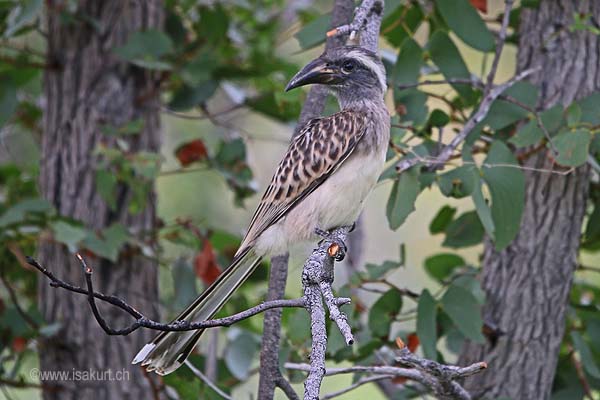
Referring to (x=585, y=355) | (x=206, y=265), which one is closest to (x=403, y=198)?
(x=585, y=355)

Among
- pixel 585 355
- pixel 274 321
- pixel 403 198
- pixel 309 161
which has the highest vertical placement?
pixel 309 161

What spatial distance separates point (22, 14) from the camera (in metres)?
3.59

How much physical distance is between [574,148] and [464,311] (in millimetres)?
Answer: 748

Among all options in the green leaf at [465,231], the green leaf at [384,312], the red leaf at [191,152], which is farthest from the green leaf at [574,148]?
the red leaf at [191,152]

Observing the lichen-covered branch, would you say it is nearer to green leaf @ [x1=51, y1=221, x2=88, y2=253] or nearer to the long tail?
the long tail

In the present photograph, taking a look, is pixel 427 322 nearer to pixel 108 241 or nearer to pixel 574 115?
pixel 574 115

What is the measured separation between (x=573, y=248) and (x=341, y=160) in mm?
1114

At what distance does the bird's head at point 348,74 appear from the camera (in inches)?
131

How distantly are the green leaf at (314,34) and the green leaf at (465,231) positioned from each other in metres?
1.00

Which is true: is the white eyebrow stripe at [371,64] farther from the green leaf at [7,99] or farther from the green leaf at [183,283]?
the green leaf at [7,99]

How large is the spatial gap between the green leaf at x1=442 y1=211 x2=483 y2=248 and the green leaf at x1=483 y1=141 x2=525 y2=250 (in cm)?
→ 48

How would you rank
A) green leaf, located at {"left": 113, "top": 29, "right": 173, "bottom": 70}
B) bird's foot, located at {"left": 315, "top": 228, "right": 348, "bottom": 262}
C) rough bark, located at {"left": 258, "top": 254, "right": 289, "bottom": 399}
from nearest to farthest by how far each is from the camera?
bird's foot, located at {"left": 315, "top": 228, "right": 348, "bottom": 262}
rough bark, located at {"left": 258, "top": 254, "right": 289, "bottom": 399}
green leaf, located at {"left": 113, "top": 29, "right": 173, "bottom": 70}

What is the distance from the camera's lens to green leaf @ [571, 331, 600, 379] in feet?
11.7

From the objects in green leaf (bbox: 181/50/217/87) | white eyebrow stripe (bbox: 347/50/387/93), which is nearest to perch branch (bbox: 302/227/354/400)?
white eyebrow stripe (bbox: 347/50/387/93)
